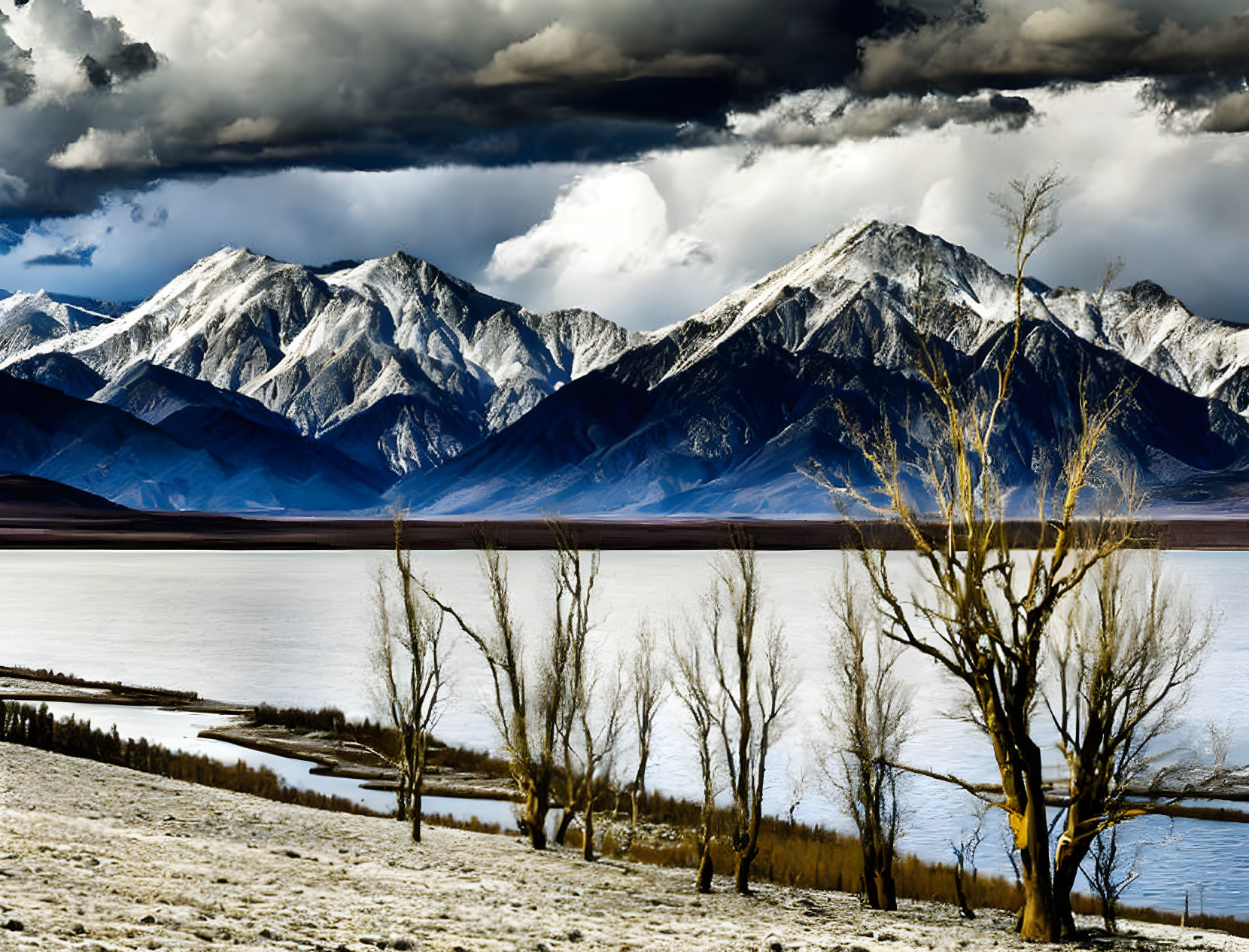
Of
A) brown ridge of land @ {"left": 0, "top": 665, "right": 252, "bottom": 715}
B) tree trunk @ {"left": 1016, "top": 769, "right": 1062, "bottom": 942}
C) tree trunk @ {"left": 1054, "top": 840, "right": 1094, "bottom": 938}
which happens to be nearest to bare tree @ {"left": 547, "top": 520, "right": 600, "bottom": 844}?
tree trunk @ {"left": 1016, "top": 769, "right": 1062, "bottom": 942}

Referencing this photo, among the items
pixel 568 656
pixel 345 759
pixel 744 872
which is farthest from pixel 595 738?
pixel 744 872

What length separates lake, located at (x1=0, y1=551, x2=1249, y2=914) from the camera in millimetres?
40562

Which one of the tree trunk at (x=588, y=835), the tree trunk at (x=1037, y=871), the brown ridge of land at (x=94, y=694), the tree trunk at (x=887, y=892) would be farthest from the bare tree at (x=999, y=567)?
the brown ridge of land at (x=94, y=694)

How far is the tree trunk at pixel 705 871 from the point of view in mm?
27891

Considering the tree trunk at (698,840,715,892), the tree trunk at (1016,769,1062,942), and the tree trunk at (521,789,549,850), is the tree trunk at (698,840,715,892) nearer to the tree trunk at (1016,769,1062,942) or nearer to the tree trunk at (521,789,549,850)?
→ the tree trunk at (521,789,549,850)

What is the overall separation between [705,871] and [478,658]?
55269 mm

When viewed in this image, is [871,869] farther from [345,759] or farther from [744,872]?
[345,759]

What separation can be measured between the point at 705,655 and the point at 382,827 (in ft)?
96.2

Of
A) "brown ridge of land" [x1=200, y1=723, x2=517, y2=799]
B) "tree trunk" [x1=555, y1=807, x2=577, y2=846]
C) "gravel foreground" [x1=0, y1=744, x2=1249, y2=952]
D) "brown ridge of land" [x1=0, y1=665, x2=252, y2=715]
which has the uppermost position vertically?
"brown ridge of land" [x1=0, y1=665, x2=252, y2=715]

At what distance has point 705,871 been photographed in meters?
28.1

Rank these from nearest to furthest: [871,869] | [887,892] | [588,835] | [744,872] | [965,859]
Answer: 1. [887,892]
2. [744,872]
3. [871,869]
4. [588,835]
5. [965,859]

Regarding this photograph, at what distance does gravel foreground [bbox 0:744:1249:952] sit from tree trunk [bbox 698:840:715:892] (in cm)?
40

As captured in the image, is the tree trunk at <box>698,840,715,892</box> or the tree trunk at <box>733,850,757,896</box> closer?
the tree trunk at <box>698,840,715,892</box>

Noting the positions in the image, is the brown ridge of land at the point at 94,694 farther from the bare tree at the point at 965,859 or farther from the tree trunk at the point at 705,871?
the tree trunk at the point at 705,871
